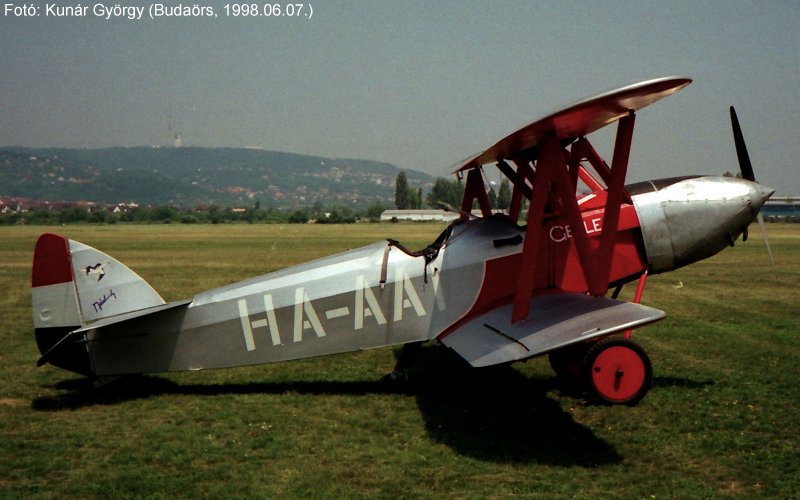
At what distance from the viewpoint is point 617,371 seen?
6.40m

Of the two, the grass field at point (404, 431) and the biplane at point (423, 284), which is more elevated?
the biplane at point (423, 284)

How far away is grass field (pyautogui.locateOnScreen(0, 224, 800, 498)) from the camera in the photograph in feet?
17.3

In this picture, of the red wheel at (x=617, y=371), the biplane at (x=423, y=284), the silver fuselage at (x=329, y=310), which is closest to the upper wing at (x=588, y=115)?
the biplane at (x=423, y=284)

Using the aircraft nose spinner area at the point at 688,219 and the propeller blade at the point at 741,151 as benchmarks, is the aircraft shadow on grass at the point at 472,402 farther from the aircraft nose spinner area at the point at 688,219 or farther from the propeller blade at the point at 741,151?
the propeller blade at the point at 741,151

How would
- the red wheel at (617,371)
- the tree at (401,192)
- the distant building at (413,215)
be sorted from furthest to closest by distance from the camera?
the tree at (401,192)
the distant building at (413,215)
the red wheel at (617,371)

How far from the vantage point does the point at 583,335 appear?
570cm

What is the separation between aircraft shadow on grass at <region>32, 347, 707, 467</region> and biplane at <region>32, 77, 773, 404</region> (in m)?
0.57

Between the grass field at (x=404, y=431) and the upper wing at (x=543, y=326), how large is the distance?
0.81 m

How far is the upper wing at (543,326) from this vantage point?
5.71 meters

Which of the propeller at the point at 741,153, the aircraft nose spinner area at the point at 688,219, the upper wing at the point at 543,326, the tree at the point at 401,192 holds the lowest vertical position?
the upper wing at the point at 543,326

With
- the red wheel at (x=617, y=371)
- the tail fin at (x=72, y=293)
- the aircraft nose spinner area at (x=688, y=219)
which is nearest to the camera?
the red wheel at (x=617, y=371)

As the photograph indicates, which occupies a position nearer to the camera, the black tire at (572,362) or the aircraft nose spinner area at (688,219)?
the black tire at (572,362)

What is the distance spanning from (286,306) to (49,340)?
247 centimetres

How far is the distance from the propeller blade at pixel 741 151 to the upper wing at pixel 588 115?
6.77 feet
